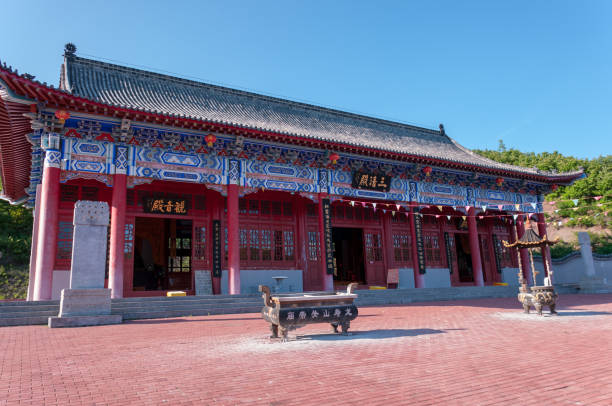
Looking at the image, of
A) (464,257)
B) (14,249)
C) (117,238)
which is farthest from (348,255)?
(14,249)

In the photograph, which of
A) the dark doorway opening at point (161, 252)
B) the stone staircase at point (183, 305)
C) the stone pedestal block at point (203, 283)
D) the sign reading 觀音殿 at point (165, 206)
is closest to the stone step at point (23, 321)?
the stone staircase at point (183, 305)

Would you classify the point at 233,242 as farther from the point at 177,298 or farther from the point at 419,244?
the point at 419,244

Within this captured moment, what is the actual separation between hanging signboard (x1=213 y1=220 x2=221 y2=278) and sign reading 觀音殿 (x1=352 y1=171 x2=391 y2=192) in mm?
5191

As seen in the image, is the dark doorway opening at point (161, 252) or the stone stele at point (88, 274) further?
the dark doorway opening at point (161, 252)

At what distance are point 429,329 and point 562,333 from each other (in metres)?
2.01

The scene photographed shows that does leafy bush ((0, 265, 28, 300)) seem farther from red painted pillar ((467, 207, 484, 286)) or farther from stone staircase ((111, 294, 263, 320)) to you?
red painted pillar ((467, 207, 484, 286))

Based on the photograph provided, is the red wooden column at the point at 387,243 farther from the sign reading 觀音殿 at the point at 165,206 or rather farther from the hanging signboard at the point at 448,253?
the sign reading 觀音殿 at the point at 165,206

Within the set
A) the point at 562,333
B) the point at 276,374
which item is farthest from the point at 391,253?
the point at 276,374

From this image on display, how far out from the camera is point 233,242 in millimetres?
11859

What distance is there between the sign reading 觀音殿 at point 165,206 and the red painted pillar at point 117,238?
5.68ft

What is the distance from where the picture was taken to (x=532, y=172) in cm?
1772

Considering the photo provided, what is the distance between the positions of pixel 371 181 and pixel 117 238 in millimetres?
8980

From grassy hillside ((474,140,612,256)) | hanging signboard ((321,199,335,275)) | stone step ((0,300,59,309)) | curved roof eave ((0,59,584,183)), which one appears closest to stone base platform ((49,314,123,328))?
stone step ((0,300,59,309))

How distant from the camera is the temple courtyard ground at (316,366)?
307 centimetres
